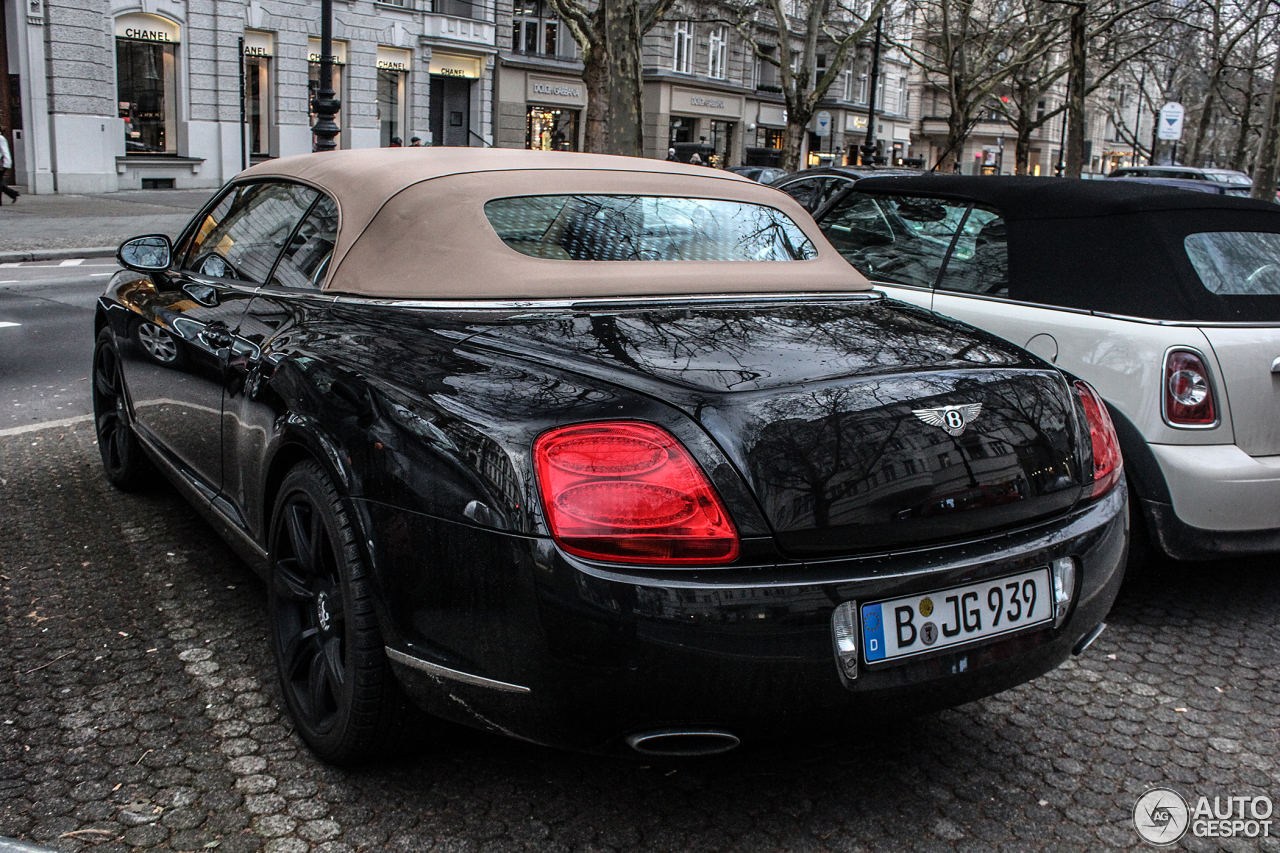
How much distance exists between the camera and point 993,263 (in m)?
4.81

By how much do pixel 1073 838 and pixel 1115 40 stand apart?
36.6 metres

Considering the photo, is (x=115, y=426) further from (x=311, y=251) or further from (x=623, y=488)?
(x=623, y=488)

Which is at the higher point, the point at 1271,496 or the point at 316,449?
the point at 316,449

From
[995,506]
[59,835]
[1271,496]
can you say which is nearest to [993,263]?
[1271,496]

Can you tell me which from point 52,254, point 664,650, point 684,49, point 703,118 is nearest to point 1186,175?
point 703,118

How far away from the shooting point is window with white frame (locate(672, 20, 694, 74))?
4636 centimetres

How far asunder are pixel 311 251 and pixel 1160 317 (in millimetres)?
2760

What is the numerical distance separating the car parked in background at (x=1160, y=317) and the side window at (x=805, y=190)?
12.0ft

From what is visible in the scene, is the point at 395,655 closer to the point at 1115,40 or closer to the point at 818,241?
the point at 818,241

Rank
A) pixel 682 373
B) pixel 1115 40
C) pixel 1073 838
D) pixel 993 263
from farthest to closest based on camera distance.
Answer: pixel 1115 40, pixel 993 263, pixel 1073 838, pixel 682 373

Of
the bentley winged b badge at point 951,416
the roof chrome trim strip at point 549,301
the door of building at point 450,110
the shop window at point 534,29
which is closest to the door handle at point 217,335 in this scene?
the roof chrome trim strip at point 549,301

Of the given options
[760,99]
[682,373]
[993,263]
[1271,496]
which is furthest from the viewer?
[760,99]

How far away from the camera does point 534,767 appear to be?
2928mm

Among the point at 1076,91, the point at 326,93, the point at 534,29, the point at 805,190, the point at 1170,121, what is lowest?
the point at 805,190
